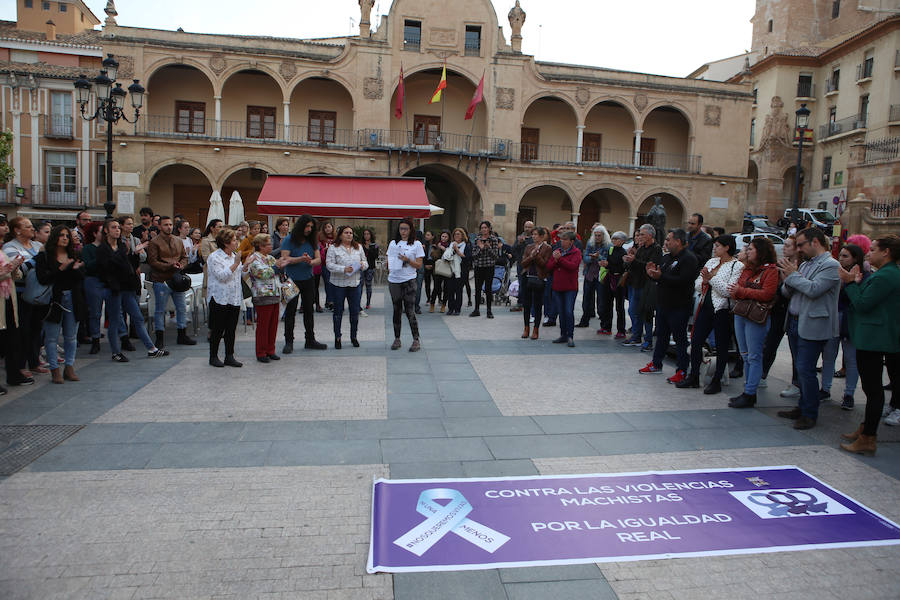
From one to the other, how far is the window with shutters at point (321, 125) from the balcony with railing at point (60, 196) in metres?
11.5

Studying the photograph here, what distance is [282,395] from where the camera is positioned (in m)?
6.17

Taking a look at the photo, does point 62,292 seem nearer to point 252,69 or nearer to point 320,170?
point 320,170

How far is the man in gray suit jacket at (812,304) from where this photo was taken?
527cm

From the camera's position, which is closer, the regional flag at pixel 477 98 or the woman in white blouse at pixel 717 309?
the woman in white blouse at pixel 717 309

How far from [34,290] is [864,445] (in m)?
8.08

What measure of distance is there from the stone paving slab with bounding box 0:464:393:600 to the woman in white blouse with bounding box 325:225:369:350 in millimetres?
4315

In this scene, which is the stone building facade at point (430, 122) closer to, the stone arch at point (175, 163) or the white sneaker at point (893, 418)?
the stone arch at point (175, 163)

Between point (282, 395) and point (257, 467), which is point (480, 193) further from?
point (257, 467)

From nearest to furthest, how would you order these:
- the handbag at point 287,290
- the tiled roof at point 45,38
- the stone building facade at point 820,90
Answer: the handbag at point 287,290, the tiled roof at point 45,38, the stone building facade at point 820,90

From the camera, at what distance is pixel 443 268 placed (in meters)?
11.8

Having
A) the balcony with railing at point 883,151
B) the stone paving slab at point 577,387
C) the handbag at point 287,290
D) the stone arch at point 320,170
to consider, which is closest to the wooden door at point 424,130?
the stone arch at point 320,170

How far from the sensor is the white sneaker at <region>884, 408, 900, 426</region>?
5641 mm

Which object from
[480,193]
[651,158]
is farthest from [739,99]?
[480,193]

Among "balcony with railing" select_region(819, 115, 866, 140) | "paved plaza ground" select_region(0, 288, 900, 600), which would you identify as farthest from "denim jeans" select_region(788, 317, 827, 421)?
"balcony with railing" select_region(819, 115, 866, 140)
